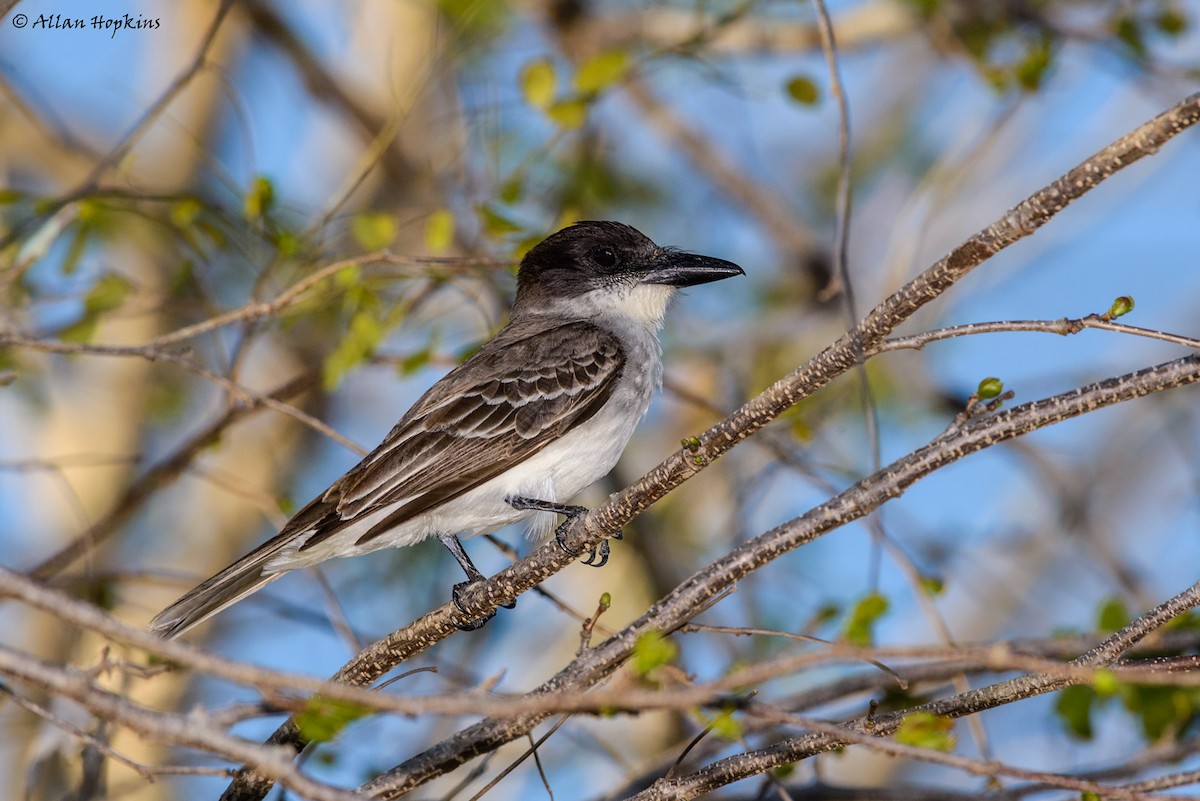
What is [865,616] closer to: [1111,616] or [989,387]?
[989,387]

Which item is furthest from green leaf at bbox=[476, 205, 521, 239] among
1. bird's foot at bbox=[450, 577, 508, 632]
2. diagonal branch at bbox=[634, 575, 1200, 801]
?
diagonal branch at bbox=[634, 575, 1200, 801]

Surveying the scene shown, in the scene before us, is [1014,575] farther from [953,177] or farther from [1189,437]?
[953,177]

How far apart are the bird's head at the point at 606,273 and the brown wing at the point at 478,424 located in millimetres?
495

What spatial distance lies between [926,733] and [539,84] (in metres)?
3.88

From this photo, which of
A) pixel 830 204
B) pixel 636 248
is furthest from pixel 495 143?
pixel 830 204

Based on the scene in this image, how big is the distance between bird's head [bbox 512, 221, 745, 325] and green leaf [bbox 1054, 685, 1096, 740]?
8.92 feet

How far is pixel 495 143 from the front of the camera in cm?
668

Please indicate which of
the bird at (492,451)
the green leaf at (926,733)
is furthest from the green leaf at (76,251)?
the green leaf at (926,733)

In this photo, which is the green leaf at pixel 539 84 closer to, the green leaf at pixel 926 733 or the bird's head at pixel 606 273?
the bird's head at pixel 606 273

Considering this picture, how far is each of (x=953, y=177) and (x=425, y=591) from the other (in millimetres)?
4473

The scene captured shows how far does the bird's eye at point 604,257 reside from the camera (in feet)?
24.2

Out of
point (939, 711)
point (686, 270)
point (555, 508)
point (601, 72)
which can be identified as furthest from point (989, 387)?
point (686, 270)

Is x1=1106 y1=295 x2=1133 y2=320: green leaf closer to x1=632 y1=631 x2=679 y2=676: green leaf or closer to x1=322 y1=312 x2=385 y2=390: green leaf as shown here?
x1=632 y1=631 x2=679 y2=676: green leaf

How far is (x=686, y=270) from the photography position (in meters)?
6.99
